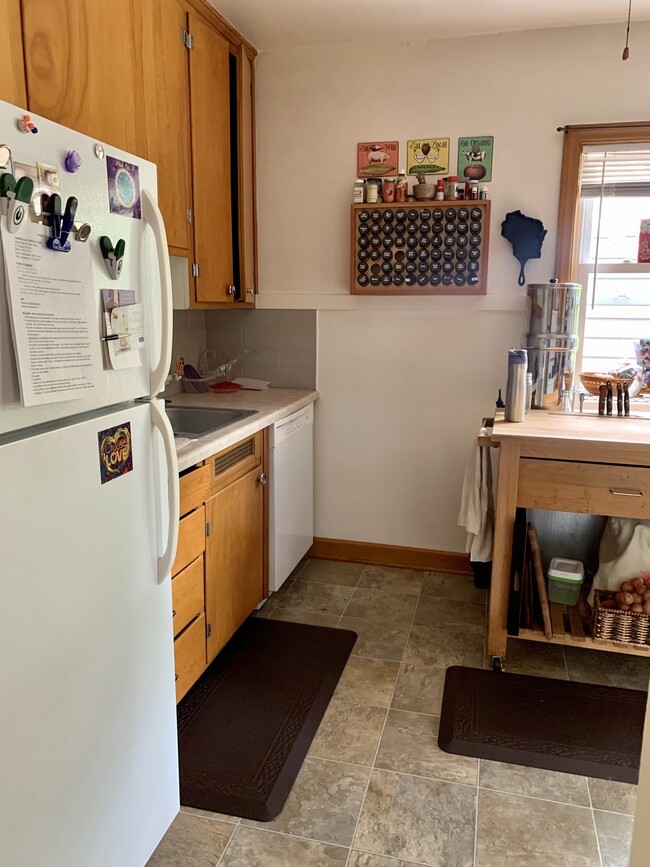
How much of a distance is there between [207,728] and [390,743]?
596 millimetres

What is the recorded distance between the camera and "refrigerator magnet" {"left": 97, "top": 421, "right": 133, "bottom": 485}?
4.24 feet

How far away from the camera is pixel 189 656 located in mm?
2129

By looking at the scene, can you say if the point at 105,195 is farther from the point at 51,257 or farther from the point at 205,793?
the point at 205,793

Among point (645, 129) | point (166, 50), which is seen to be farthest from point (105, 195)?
point (645, 129)

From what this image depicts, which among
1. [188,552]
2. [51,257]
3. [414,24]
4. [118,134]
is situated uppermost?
[414,24]

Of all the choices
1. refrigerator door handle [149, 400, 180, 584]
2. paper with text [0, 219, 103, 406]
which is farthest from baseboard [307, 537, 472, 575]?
paper with text [0, 219, 103, 406]

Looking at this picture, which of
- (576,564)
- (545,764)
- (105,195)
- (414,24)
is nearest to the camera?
(105,195)

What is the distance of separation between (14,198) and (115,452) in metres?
0.52

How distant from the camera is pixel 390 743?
2086mm

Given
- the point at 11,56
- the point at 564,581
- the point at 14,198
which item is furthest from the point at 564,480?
the point at 11,56

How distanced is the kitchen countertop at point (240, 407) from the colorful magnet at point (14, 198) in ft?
3.23

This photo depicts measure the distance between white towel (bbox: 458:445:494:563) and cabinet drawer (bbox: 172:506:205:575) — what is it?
3.97ft

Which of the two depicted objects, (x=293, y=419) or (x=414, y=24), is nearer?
(x=414, y=24)

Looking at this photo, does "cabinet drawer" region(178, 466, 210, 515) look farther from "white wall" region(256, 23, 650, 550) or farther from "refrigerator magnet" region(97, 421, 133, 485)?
"white wall" region(256, 23, 650, 550)
